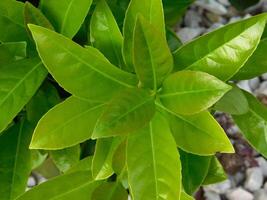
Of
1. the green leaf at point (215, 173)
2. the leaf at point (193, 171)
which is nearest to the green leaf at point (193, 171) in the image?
the leaf at point (193, 171)

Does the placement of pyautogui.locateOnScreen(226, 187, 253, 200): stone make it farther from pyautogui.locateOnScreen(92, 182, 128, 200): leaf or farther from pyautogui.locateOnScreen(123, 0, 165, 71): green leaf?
pyautogui.locateOnScreen(123, 0, 165, 71): green leaf

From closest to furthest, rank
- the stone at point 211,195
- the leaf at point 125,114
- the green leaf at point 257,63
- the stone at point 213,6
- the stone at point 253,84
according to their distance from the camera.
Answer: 1. the leaf at point 125,114
2. the green leaf at point 257,63
3. the stone at point 211,195
4. the stone at point 253,84
5. the stone at point 213,6

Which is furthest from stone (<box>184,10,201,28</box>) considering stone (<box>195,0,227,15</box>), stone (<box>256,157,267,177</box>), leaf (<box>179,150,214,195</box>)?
leaf (<box>179,150,214,195</box>)

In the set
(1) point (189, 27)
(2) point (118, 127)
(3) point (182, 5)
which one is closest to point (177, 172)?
(2) point (118, 127)

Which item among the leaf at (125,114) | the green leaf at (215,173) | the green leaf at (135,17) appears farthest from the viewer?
the green leaf at (215,173)

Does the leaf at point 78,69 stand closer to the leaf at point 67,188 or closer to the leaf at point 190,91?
the leaf at point 190,91

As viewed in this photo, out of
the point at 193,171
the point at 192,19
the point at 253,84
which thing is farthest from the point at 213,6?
the point at 193,171

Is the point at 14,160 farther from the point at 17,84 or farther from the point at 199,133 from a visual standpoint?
the point at 199,133
